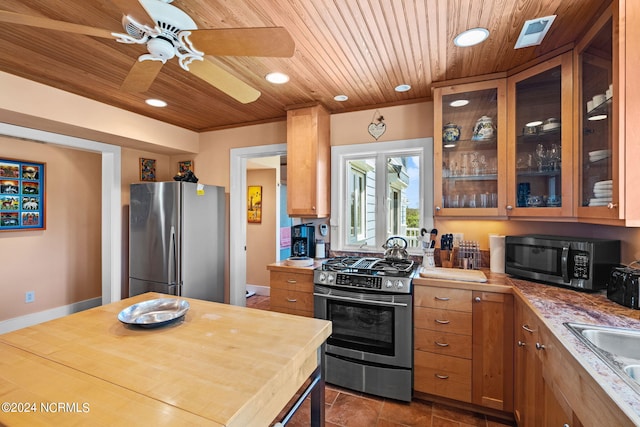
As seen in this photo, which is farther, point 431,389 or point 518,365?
point 431,389

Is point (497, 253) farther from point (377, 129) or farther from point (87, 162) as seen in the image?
point (87, 162)

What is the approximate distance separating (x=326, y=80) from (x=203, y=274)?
7.77 ft

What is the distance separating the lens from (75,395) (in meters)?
0.82

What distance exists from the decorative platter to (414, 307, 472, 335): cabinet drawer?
1.59 meters

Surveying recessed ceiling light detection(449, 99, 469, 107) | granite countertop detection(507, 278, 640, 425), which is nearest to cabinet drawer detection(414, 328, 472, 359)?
granite countertop detection(507, 278, 640, 425)

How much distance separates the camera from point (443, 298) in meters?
2.13

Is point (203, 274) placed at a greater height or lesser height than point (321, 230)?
lesser

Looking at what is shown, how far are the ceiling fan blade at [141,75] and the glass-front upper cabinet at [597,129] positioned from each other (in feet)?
7.15

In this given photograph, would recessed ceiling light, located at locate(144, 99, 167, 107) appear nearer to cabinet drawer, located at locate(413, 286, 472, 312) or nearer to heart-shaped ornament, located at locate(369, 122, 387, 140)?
heart-shaped ornament, located at locate(369, 122, 387, 140)

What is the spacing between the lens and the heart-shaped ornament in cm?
297

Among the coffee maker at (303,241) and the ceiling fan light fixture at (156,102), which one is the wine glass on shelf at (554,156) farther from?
the ceiling fan light fixture at (156,102)

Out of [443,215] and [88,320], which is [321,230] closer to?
[443,215]

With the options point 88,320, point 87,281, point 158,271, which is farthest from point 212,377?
point 87,281

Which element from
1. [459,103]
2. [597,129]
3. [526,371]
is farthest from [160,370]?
[459,103]
